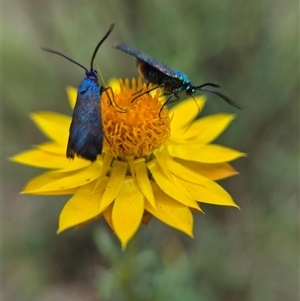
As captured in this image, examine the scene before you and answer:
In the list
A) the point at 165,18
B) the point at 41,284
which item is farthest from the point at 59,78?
the point at 41,284

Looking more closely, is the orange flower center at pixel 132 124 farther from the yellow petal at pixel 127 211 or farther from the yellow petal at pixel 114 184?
the yellow petal at pixel 127 211

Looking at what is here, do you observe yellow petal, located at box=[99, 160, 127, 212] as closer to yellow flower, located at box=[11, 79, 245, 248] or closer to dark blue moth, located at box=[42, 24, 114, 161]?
yellow flower, located at box=[11, 79, 245, 248]

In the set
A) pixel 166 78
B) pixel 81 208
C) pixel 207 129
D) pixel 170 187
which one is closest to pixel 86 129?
pixel 81 208

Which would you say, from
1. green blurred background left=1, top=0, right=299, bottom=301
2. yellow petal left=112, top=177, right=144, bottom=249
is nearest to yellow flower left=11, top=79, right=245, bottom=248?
yellow petal left=112, top=177, right=144, bottom=249

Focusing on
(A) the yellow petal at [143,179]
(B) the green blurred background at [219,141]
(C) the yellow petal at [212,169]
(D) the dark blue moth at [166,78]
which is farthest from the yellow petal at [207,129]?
(B) the green blurred background at [219,141]

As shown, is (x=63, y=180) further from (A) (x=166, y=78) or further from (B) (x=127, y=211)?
(A) (x=166, y=78)
